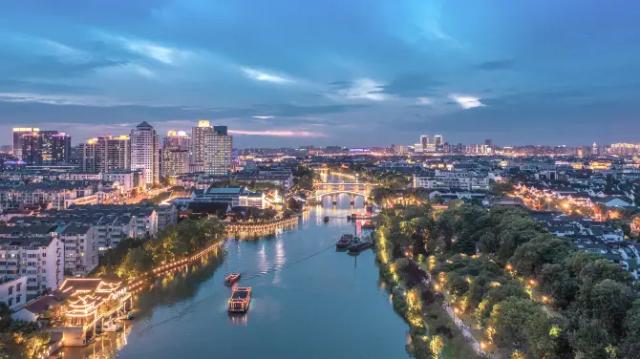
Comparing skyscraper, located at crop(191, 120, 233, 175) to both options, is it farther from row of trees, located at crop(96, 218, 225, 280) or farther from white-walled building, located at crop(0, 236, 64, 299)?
white-walled building, located at crop(0, 236, 64, 299)

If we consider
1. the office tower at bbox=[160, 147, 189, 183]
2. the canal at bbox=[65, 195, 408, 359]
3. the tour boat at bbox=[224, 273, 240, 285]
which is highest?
the office tower at bbox=[160, 147, 189, 183]

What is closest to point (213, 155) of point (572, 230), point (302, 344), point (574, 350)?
point (572, 230)

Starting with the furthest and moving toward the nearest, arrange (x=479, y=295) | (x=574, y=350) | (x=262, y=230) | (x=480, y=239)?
(x=262, y=230)
(x=480, y=239)
(x=479, y=295)
(x=574, y=350)

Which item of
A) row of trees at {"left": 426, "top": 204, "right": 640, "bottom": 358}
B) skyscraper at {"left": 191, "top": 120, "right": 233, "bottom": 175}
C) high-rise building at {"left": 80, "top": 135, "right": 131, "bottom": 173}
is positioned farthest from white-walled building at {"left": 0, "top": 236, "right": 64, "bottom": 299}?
skyscraper at {"left": 191, "top": 120, "right": 233, "bottom": 175}

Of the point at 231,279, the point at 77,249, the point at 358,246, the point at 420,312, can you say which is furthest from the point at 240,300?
the point at 358,246

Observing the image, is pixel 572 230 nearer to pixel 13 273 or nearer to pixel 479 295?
pixel 479 295

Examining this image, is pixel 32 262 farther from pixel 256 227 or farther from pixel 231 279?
pixel 256 227

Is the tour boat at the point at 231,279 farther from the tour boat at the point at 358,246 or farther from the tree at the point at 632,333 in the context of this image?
the tree at the point at 632,333
